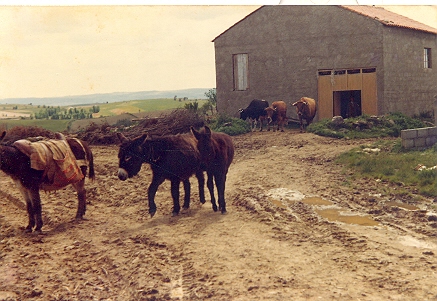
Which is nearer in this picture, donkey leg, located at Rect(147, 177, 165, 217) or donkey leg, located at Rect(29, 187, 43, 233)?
donkey leg, located at Rect(29, 187, 43, 233)

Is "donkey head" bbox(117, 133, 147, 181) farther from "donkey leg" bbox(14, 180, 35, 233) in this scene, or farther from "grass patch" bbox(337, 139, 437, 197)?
"grass patch" bbox(337, 139, 437, 197)

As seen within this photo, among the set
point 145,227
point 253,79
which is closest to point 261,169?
point 145,227

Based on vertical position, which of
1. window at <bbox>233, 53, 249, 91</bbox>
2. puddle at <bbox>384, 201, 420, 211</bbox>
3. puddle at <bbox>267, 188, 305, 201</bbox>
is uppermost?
window at <bbox>233, 53, 249, 91</bbox>

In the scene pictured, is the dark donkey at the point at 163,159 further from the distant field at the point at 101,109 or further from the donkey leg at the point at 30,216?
the donkey leg at the point at 30,216

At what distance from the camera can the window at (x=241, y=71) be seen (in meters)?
13.3

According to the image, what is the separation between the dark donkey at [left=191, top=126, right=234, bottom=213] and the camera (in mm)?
7113

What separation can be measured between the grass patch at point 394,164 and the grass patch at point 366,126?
806mm

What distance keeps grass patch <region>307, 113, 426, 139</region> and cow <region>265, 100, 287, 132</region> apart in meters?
1.12

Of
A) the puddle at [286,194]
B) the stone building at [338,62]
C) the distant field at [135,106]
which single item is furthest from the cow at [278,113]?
the distant field at [135,106]

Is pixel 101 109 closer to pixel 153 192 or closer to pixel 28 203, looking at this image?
pixel 153 192

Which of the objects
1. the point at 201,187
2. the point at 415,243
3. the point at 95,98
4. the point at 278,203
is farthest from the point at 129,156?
the point at 415,243

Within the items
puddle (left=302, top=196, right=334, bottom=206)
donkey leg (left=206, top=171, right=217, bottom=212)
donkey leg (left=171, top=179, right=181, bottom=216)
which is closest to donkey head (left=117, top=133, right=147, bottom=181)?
donkey leg (left=171, top=179, right=181, bottom=216)

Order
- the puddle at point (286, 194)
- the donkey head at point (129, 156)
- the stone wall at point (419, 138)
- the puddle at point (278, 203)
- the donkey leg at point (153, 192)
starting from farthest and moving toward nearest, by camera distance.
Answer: the stone wall at point (419, 138) → the puddle at point (286, 194) → the puddle at point (278, 203) → the donkey leg at point (153, 192) → the donkey head at point (129, 156)

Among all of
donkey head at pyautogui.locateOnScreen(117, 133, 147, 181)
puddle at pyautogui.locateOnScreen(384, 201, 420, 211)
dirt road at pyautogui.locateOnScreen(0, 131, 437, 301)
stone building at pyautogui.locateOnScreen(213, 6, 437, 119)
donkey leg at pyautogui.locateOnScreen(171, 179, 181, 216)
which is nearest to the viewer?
dirt road at pyautogui.locateOnScreen(0, 131, 437, 301)
